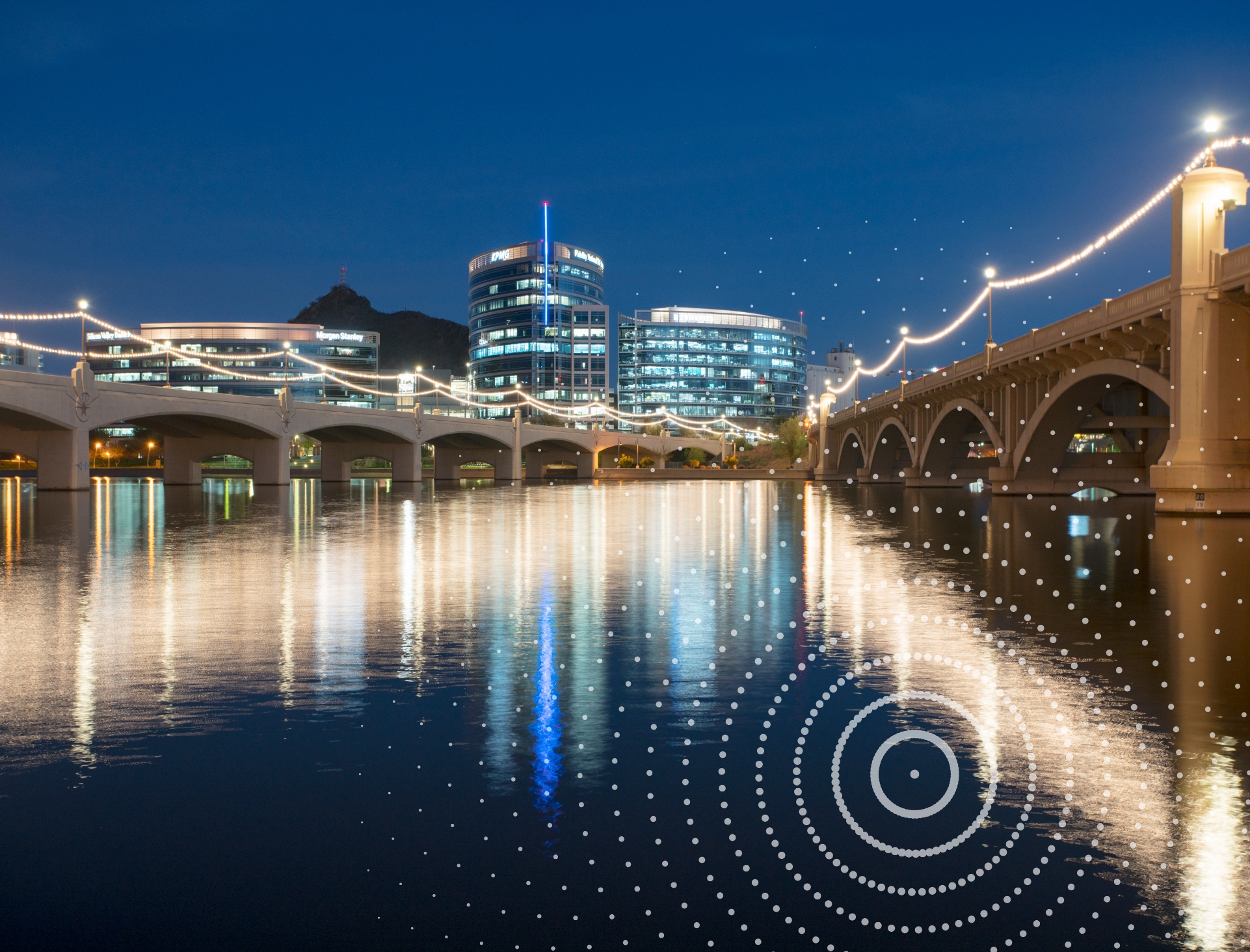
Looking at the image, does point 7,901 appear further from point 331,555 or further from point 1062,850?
point 331,555

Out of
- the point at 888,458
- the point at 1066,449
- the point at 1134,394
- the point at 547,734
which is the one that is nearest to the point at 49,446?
the point at 1066,449

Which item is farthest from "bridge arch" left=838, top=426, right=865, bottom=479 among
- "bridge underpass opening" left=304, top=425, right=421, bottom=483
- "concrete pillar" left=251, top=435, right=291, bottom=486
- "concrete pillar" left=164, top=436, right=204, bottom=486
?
"concrete pillar" left=164, top=436, right=204, bottom=486

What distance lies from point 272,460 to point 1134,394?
182 ft

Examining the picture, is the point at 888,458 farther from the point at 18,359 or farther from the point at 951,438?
the point at 18,359

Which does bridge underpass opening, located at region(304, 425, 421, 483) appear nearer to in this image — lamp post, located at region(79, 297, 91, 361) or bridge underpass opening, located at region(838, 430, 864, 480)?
lamp post, located at region(79, 297, 91, 361)

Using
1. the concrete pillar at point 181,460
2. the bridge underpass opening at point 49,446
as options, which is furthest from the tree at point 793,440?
the bridge underpass opening at point 49,446

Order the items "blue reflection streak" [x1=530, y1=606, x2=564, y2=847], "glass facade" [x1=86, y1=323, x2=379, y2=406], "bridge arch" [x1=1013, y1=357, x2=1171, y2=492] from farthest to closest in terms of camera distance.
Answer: "glass facade" [x1=86, y1=323, x2=379, y2=406], "bridge arch" [x1=1013, y1=357, x2=1171, y2=492], "blue reflection streak" [x1=530, y1=606, x2=564, y2=847]

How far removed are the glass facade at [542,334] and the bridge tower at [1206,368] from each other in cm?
15336

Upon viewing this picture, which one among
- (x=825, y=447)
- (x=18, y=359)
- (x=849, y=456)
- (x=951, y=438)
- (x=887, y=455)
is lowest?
(x=887, y=455)

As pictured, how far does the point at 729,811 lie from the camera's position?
16.8 feet

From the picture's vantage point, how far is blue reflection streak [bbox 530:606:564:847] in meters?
5.18

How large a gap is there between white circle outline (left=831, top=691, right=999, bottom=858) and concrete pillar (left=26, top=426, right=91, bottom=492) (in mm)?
53245

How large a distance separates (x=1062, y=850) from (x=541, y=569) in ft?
40.0

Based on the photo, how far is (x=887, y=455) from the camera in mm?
88688
